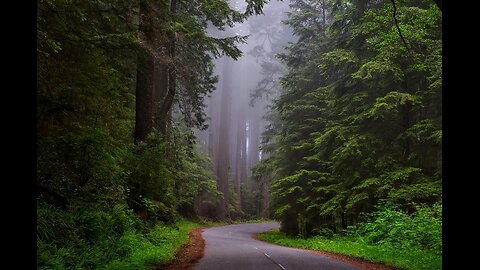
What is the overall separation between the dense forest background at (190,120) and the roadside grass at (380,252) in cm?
88

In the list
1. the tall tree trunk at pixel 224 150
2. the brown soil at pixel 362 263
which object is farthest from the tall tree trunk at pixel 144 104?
the tall tree trunk at pixel 224 150

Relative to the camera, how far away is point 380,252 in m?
11.4

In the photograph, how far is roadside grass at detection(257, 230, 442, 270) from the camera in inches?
360

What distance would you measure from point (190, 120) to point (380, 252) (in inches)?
426

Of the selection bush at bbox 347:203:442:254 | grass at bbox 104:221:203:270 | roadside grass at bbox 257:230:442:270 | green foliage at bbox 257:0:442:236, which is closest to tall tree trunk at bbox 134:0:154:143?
grass at bbox 104:221:203:270

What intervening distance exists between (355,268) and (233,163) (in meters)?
44.4

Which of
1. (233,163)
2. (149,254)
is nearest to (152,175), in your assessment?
(149,254)

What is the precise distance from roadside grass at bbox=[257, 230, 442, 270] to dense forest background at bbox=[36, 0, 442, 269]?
0.88 meters

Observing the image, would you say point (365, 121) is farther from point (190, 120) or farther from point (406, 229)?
point (190, 120)

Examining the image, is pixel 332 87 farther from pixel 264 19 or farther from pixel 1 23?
pixel 264 19

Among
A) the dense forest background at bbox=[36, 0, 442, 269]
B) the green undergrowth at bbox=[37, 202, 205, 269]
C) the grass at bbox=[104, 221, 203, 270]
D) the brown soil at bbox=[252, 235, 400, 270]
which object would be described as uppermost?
the dense forest background at bbox=[36, 0, 442, 269]

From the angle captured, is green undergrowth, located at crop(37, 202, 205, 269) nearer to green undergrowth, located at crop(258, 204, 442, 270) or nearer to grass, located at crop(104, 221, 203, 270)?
grass, located at crop(104, 221, 203, 270)

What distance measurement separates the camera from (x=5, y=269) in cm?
218

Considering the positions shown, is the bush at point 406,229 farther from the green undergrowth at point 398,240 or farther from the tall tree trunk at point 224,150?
the tall tree trunk at point 224,150
